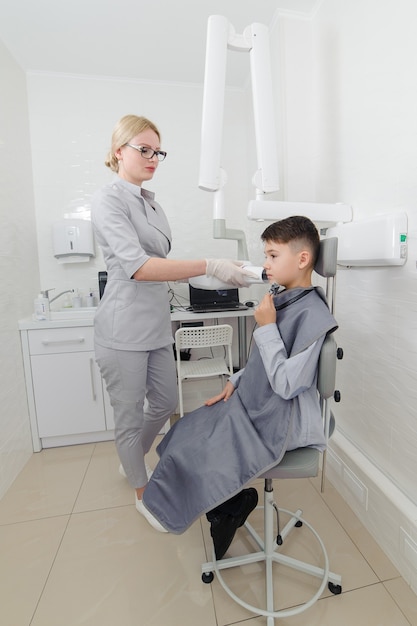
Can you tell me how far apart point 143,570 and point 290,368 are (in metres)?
0.97

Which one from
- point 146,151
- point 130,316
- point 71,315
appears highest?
point 146,151

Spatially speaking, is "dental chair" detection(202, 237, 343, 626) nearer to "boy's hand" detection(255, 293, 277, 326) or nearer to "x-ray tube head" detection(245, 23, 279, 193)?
"boy's hand" detection(255, 293, 277, 326)

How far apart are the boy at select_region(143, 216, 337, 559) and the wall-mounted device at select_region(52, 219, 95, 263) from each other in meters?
1.68

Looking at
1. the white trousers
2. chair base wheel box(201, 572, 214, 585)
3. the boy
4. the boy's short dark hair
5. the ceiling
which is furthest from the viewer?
the ceiling

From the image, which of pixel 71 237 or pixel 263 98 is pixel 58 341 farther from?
pixel 263 98

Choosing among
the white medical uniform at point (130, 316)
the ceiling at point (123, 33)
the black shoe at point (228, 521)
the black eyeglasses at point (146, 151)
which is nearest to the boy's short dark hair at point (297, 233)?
the white medical uniform at point (130, 316)

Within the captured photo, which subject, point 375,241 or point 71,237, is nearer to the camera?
point 375,241

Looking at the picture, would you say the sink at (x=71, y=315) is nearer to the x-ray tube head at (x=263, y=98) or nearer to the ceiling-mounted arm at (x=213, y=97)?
the ceiling-mounted arm at (x=213, y=97)

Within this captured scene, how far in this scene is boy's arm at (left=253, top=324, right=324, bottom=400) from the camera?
0.92 m

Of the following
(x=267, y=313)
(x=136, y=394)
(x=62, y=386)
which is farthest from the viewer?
(x=62, y=386)

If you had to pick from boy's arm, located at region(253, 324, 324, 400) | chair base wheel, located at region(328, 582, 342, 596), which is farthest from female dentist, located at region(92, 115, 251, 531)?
chair base wheel, located at region(328, 582, 342, 596)

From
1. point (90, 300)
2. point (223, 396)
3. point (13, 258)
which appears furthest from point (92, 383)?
point (223, 396)

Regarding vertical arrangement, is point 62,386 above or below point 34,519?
above

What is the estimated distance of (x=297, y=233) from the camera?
3.33 feet
